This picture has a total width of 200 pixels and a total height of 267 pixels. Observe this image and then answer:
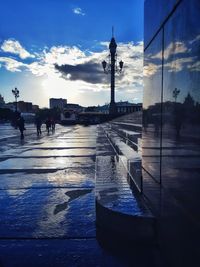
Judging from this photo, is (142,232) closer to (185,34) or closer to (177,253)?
(177,253)

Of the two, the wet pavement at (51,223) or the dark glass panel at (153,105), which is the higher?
the dark glass panel at (153,105)

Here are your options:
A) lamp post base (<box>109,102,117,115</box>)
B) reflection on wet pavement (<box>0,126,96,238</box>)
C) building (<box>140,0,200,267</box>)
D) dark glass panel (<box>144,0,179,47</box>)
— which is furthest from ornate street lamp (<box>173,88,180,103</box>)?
lamp post base (<box>109,102,117,115</box>)

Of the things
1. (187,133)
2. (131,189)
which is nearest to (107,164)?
(131,189)

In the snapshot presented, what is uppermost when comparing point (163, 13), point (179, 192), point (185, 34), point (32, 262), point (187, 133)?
point (163, 13)

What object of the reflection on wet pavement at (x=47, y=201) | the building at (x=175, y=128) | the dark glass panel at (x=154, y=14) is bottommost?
the reflection on wet pavement at (x=47, y=201)

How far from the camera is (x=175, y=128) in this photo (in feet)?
11.2

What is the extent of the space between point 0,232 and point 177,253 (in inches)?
92.1

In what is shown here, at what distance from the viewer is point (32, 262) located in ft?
12.0

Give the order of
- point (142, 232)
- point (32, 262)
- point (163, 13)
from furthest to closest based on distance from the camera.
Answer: point (142, 232) < point (163, 13) < point (32, 262)

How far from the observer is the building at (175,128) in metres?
2.73

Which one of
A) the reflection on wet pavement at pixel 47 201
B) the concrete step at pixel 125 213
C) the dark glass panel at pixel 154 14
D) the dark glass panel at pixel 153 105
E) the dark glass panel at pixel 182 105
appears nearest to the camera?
the dark glass panel at pixel 182 105

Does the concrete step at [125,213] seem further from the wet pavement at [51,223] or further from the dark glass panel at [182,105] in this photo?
the dark glass panel at [182,105]

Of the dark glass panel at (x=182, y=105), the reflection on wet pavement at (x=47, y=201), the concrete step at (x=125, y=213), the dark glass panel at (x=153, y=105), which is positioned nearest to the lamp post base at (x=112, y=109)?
the reflection on wet pavement at (x=47, y=201)

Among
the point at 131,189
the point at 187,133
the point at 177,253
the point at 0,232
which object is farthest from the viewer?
the point at 131,189
